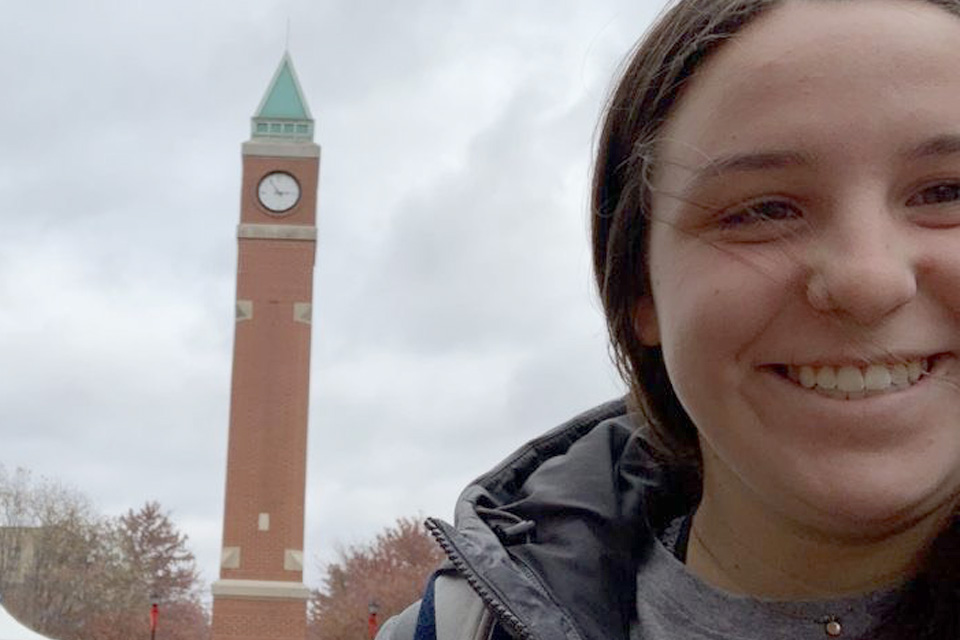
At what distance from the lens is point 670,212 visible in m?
1.05

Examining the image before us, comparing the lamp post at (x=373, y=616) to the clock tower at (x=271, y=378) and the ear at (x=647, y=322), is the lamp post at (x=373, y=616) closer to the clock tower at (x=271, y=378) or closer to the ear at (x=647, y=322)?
the clock tower at (x=271, y=378)

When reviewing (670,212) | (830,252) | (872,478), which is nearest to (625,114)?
(670,212)

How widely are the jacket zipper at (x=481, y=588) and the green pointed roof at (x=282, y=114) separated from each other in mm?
24227

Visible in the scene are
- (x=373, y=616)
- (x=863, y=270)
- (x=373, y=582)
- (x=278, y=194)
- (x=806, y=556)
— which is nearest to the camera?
(x=863, y=270)

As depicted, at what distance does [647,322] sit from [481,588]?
28cm

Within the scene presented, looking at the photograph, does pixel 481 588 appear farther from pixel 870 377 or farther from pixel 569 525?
pixel 870 377

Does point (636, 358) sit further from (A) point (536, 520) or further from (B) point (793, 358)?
(B) point (793, 358)

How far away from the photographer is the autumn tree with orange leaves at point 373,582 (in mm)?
29906

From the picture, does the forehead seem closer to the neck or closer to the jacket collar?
the neck

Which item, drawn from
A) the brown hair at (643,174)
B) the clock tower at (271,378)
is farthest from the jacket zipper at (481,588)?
the clock tower at (271,378)

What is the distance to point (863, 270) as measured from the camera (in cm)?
89

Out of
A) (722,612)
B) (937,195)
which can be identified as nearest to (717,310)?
(937,195)

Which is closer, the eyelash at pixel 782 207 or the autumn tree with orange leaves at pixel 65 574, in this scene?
the eyelash at pixel 782 207

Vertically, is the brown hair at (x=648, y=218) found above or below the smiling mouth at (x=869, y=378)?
above
